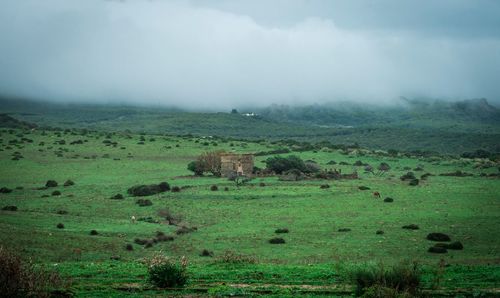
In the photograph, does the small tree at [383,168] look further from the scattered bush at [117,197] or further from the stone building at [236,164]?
the scattered bush at [117,197]

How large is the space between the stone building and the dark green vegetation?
2067 mm

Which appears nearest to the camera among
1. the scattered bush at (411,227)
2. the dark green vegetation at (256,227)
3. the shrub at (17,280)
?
the shrub at (17,280)

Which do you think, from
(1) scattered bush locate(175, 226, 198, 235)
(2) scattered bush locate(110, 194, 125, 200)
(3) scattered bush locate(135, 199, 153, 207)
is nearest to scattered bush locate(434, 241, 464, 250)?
(1) scattered bush locate(175, 226, 198, 235)

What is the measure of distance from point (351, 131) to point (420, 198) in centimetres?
13403

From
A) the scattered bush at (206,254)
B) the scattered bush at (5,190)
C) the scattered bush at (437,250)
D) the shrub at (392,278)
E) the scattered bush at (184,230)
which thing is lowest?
the scattered bush at (5,190)

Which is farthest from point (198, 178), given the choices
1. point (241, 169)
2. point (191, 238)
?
point (191, 238)

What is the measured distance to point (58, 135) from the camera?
113 m

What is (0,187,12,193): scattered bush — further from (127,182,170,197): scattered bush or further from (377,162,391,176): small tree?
(377,162,391,176): small tree

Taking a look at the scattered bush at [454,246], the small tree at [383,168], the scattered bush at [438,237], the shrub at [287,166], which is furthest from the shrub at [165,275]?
the small tree at [383,168]

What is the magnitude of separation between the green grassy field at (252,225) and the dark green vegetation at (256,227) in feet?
0.34

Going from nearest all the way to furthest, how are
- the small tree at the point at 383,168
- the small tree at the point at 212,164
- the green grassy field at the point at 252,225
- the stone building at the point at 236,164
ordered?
1. the green grassy field at the point at 252,225
2. the stone building at the point at 236,164
3. the small tree at the point at 212,164
4. the small tree at the point at 383,168

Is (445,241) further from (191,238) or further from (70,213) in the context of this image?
(70,213)

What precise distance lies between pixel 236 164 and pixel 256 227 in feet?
101

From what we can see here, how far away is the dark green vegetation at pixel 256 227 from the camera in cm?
2319
